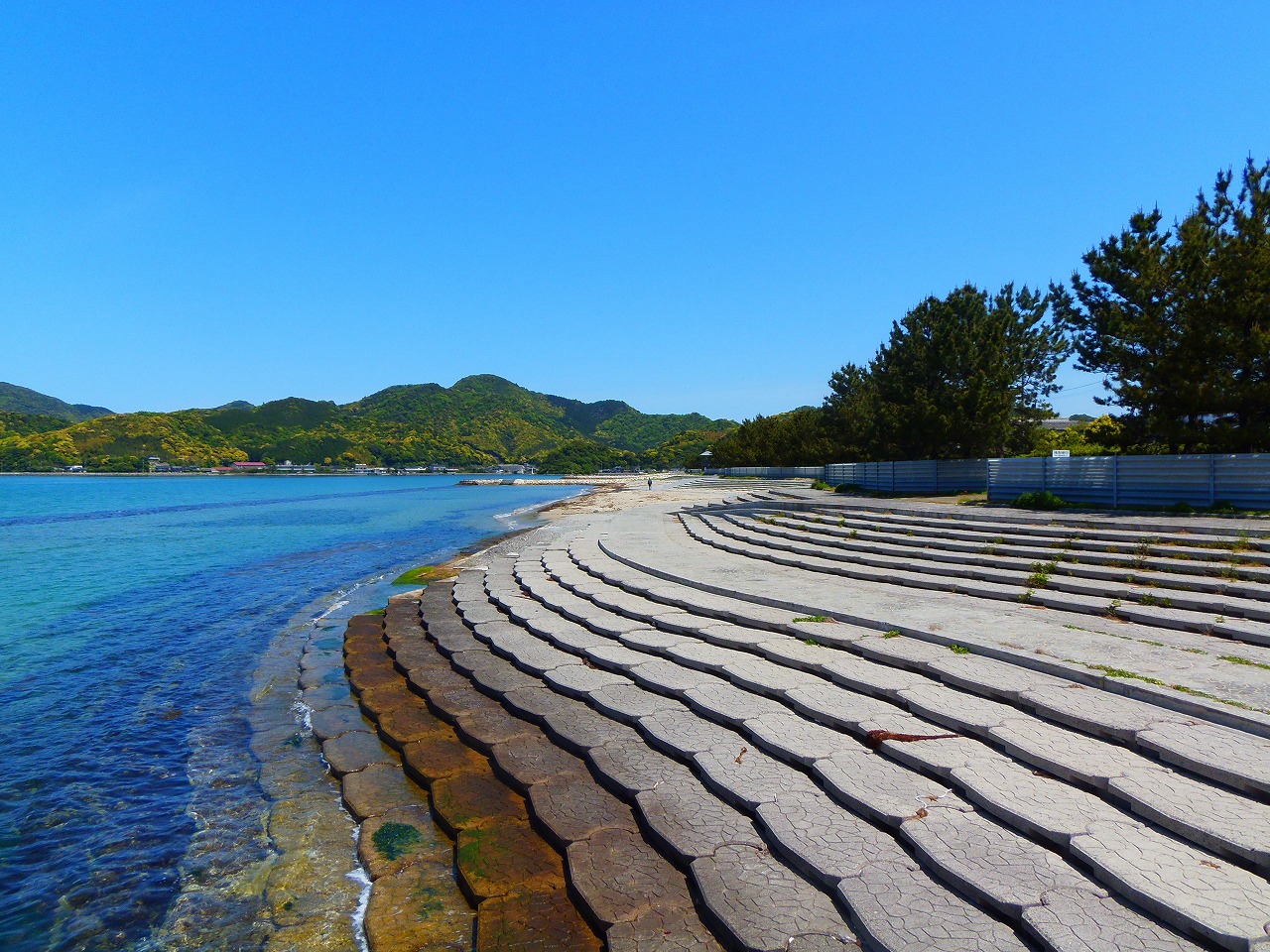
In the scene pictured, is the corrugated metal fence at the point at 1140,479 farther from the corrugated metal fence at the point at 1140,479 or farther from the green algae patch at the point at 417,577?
the green algae patch at the point at 417,577

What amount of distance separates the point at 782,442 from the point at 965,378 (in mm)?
39053

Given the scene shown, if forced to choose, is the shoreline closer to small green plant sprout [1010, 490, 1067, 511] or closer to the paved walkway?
the paved walkway

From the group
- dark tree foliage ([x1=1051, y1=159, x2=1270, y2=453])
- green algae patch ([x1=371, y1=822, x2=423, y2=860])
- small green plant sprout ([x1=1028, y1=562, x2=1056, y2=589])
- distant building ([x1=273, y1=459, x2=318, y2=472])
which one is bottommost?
distant building ([x1=273, y1=459, x2=318, y2=472])

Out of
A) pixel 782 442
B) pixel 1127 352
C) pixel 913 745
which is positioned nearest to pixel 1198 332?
pixel 1127 352

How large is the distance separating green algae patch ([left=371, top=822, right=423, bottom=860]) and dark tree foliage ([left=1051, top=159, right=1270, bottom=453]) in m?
17.9

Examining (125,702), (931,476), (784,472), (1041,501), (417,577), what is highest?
(931,476)

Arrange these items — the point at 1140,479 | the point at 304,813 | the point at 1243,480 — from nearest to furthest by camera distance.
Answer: the point at 304,813, the point at 1243,480, the point at 1140,479

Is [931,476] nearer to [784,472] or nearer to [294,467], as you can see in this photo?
[784,472]

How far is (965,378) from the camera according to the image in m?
26.8

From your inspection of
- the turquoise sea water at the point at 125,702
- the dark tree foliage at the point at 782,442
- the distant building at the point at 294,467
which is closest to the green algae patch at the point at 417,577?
the turquoise sea water at the point at 125,702

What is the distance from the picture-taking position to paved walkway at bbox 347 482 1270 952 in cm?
367

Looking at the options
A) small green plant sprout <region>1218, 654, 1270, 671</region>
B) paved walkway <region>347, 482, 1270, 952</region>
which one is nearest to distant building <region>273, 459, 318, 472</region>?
paved walkway <region>347, 482, 1270, 952</region>

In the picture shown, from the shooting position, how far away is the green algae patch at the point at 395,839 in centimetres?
560

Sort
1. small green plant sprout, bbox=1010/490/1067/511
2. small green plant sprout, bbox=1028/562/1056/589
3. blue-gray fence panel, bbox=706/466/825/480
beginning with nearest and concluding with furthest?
small green plant sprout, bbox=1028/562/1056/589, small green plant sprout, bbox=1010/490/1067/511, blue-gray fence panel, bbox=706/466/825/480
